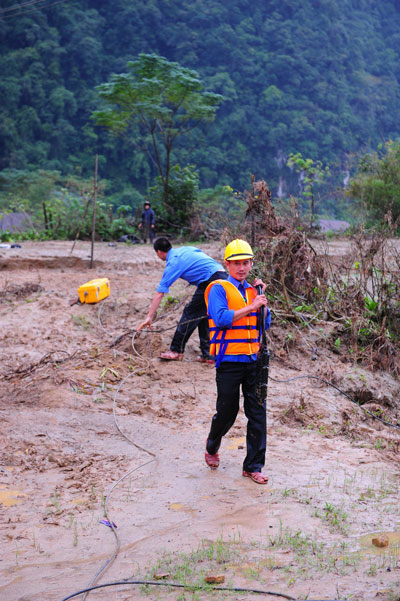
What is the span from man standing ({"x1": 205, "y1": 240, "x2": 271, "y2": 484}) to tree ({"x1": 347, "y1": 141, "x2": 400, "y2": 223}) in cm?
1384

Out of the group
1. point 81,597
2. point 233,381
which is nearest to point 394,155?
point 233,381

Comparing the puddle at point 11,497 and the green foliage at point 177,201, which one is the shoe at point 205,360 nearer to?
the puddle at point 11,497

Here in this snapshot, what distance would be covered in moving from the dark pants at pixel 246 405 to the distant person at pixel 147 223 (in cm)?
1498

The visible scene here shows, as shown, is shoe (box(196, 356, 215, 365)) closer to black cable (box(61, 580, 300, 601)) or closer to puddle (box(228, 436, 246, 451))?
puddle (box(228, 436, 246, 451))

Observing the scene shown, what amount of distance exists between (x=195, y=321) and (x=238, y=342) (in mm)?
3131

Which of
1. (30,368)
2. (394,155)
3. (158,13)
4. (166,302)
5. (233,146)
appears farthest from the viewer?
(158,13)

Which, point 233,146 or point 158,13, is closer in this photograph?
point 233,146

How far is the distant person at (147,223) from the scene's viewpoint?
19.3 metres

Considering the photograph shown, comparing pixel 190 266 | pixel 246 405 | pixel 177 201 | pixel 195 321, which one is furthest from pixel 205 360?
pixel 177 201

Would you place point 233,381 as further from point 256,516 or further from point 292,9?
point 292,9

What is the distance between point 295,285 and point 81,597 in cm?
634

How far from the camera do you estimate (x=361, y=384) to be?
7664mm

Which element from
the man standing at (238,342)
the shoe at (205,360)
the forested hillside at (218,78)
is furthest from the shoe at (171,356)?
the forested hillside at (218,78)

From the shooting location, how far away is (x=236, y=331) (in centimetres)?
449
